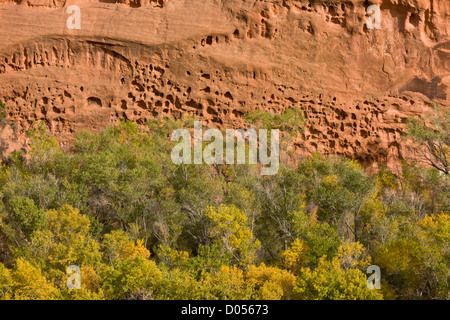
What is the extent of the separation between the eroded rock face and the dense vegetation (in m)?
1.74

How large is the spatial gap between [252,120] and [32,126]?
12083mm

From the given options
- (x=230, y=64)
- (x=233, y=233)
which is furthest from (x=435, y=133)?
(x=233, y=233)

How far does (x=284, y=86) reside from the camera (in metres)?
34.2

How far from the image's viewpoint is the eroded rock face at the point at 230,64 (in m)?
33.1

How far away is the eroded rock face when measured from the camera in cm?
3306

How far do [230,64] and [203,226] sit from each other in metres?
11.5

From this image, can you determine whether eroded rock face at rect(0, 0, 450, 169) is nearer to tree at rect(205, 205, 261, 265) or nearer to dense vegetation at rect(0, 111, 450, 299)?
dense vegetation at rect(0, 111, 450, 299)

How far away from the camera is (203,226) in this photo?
25547 mm

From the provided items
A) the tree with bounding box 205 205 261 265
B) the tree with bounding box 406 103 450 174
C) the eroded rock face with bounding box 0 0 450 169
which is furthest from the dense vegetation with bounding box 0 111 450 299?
the eroded rock face with bounding box 0 0 450 169

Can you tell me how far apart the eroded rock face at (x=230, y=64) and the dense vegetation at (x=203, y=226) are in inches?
68.4

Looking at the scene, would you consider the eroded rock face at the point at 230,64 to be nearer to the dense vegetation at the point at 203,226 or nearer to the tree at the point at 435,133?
the dense vegetation at the point at 203,226
